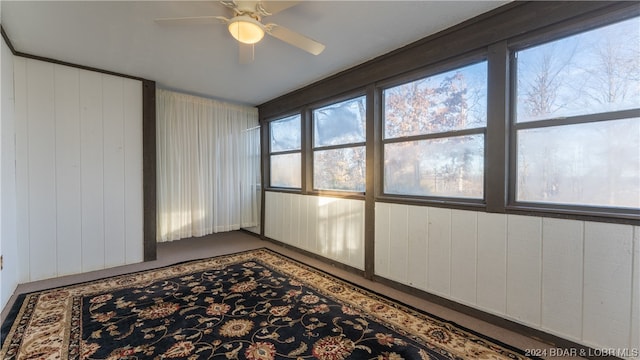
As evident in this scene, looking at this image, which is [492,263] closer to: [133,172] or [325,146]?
[325,146]

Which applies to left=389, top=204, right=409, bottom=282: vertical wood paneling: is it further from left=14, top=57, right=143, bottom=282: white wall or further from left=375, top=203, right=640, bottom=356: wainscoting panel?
left=14, top=57, right=143, bottom=282: white wall

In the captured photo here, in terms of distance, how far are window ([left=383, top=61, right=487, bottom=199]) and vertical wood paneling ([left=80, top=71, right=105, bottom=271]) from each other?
3400 mm

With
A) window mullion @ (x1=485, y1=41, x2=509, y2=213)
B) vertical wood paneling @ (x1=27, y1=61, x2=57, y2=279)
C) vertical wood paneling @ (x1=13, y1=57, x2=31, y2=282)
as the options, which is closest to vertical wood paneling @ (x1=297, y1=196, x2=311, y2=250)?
window mullion @ (x1=485, y1=41, x2=509, y2=213)

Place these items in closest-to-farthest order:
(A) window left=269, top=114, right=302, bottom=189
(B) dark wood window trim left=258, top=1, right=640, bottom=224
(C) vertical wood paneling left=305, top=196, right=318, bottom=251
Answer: (B) dark wood window trim left=258, top=1, right=640, bottom=224 → (C) vertical wood paneling left=305, top=196, right=318, bottom=251 → (A) window left=269, top=114, right=302, bottom=189

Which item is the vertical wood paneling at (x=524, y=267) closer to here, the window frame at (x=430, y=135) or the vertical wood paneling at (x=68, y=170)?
the window frame at (x=430, y=135)

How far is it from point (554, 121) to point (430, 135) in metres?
0.90

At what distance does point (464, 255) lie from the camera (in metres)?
2.30

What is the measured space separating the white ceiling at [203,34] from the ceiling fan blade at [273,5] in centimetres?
30

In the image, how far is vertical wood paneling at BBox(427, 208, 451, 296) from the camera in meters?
2.41

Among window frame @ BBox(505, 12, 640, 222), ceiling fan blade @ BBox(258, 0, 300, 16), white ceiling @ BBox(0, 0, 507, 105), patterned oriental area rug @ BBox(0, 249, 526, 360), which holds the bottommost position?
patterned oriental area rug @ BBox(0, 249, 526, 360)

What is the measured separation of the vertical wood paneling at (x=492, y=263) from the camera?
2092mm

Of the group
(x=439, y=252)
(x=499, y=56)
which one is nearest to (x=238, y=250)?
(x=439, y=252)

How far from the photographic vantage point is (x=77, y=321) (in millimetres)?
2141

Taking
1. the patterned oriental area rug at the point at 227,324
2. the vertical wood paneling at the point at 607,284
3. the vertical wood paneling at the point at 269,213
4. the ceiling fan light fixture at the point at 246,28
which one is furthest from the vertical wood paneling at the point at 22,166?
the vertical wood paneling at the point at 607,284
